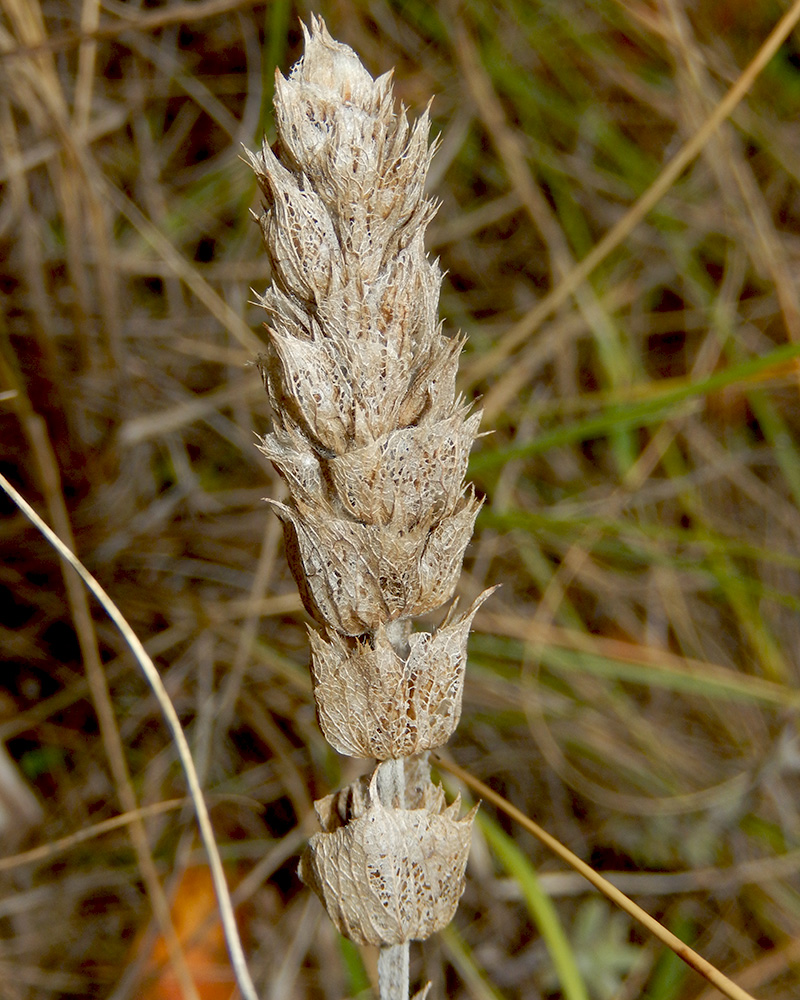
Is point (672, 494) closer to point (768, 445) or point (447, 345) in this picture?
point (768, 445)

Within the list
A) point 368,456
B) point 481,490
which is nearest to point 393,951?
point 368,456

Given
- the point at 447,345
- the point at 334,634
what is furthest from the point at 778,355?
the point at 334,634

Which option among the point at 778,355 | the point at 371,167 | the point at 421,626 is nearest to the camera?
the point at 371,167

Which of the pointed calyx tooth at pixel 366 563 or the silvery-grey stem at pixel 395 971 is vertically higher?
the pointed calyx tooth at pixel 366 563

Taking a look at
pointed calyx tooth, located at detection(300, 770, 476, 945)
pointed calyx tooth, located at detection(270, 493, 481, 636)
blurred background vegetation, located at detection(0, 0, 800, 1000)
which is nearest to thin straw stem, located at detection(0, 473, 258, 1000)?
pointed calyx tooth, located at detection(300, 770, 476, 945)

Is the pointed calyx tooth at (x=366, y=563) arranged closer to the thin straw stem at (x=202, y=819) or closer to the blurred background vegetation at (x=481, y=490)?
the thin straw stem at (x=202, y=819)

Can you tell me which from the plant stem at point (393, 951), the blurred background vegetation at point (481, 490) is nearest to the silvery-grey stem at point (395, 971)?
the plant stem at point (393, 951)
